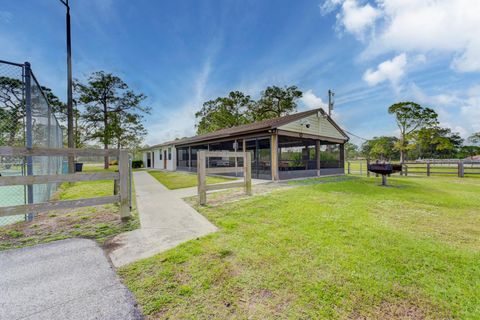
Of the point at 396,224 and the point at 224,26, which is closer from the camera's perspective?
the point at 396,224

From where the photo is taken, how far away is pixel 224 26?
43.0 ft

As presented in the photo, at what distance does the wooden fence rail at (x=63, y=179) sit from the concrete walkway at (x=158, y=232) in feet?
2.48

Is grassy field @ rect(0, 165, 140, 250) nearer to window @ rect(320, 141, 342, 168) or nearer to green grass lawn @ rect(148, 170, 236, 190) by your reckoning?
green grass lawn @ rect(148, 170, 236, 190)

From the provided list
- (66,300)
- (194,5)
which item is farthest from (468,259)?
(194,5)

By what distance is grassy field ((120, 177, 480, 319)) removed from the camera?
5.22 feet

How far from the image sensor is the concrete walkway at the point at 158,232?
2594 millimetres

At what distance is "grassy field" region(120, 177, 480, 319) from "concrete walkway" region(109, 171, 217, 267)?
0.24 meters

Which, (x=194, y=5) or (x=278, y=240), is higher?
(x=194, y=5)

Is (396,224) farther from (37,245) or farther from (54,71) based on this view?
(54,71)

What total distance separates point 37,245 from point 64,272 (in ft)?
3.94

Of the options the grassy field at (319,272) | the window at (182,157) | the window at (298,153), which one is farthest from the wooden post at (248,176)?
the window at (182,157)

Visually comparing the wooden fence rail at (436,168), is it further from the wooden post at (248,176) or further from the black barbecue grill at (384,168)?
the wooden post at (248,176)

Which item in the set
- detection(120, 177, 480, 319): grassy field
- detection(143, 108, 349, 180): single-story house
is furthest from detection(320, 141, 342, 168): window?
detection(120, 177, 480, 319): grassy field

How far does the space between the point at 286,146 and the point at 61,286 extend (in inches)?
636
